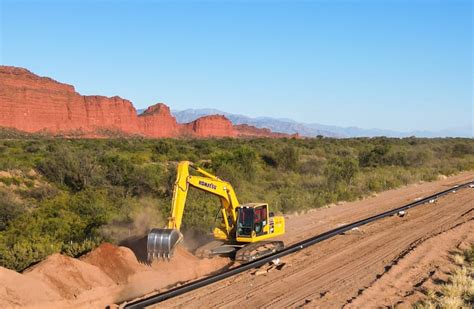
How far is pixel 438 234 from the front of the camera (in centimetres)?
1780

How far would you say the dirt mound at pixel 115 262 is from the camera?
12.7 metres

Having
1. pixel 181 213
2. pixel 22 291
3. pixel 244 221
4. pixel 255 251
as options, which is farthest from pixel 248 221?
pixel 22 291

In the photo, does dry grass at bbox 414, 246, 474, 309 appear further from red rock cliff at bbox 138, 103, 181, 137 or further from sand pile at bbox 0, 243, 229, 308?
red rock cliff at bbox 138, 103, 181, 137

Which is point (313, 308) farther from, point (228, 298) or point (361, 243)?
point (361, 243)

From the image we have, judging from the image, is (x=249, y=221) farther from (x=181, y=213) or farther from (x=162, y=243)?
(x=162, y=243)

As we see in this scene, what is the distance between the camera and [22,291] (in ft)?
34.0

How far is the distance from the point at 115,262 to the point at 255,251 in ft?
13.8

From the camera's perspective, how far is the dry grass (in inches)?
397

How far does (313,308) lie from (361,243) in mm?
7105

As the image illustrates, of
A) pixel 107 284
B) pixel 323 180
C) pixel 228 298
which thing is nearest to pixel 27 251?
pixel 107 284

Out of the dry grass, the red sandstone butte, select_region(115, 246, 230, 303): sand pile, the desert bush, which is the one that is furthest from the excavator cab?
the red sandstone butte

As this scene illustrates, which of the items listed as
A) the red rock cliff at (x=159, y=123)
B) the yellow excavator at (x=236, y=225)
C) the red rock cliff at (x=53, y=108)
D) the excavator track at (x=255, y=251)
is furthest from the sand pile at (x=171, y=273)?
the red rock cliff at (x=159, y=123)

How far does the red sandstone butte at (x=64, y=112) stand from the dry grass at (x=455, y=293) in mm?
103825

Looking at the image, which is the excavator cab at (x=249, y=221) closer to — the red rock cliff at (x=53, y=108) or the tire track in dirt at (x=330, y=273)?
the tire track in dirt at (x=330, y=273)
